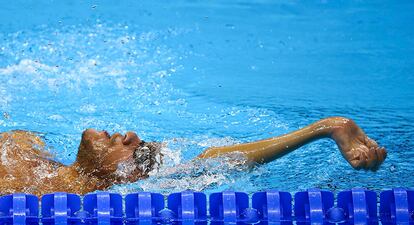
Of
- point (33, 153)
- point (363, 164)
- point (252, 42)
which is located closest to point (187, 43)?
point (252, 42)

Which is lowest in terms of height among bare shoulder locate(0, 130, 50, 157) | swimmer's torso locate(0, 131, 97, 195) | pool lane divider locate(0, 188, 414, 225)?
A: pool lane divider locate(0, 188, 414, 225)

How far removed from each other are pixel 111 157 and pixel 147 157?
0.14m

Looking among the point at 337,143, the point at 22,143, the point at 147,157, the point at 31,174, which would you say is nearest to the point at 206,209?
the point at 147,157

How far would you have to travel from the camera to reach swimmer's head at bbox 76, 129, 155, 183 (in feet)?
9.35

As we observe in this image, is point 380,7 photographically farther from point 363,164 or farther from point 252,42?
point 363,164

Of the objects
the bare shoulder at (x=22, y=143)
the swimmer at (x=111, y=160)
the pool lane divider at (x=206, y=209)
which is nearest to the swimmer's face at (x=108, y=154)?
the swimmer at (x=111, y=160)

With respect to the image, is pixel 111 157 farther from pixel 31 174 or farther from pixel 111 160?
pixel 31 174

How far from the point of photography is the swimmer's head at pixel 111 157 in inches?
112

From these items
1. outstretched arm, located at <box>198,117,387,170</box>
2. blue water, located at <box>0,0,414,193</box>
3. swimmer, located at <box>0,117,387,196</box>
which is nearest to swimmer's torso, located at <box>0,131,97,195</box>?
swimmer, located at <box>0,117,387,196</box>

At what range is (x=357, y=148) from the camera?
264 centimetres

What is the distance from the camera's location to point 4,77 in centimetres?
480

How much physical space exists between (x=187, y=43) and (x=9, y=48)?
128cm

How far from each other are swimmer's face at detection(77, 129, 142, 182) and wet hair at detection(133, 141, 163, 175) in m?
0.02

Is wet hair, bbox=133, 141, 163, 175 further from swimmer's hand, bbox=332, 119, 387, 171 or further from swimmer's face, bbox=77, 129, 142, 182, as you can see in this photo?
swimmer's hand, bbox=332, 119, 387, 171
